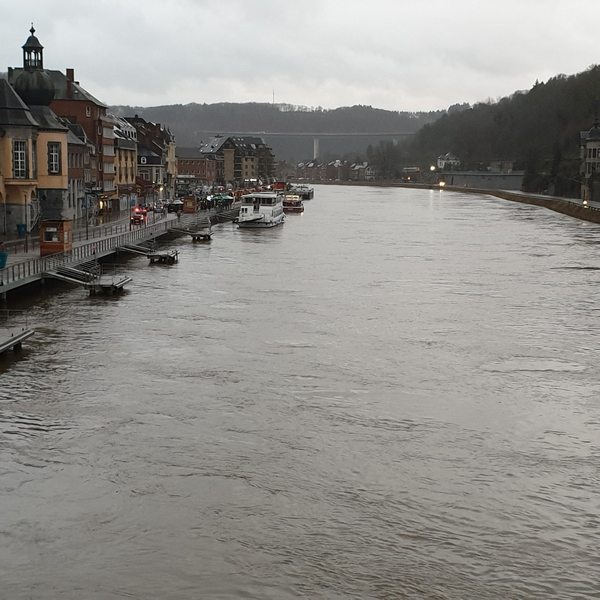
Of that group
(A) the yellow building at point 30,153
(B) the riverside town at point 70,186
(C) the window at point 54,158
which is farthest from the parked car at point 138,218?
(C) the window at point 54,158

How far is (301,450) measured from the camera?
20.6 m

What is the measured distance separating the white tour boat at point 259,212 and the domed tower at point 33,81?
104 feet

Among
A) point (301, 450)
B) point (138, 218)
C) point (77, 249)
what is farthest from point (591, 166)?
point (301, 450)

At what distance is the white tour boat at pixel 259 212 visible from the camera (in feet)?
292

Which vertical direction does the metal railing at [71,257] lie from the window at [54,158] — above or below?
below

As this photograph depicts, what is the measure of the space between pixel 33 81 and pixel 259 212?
33.9 m

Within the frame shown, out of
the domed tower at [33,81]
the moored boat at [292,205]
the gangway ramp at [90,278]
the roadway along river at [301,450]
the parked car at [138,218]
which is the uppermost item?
the domed tower at [33,81]

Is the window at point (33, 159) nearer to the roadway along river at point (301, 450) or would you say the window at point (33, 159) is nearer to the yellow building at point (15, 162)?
the yellow building at point (15, 162)

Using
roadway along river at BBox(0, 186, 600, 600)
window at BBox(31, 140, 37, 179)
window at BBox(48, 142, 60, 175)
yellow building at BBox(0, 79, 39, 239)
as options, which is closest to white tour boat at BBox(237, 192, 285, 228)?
window at BBox(48, 142, 60, 175)

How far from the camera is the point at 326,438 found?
21.4m

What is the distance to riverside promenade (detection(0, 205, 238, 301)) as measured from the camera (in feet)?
127

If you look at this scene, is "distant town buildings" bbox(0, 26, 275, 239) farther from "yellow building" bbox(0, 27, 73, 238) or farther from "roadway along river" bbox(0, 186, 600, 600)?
"roadway along river" bbox(0, 186, 600, 600)

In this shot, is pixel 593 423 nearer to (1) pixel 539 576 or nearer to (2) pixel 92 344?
(1) pixel 539 576

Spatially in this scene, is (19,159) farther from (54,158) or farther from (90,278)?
(90,278)
